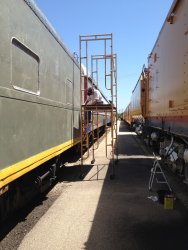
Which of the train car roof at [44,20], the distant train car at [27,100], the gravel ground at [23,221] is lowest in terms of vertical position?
the gravel ground at [23,221]

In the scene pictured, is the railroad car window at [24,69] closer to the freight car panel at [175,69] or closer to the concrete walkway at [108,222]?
the concrete walkway at [108,222]

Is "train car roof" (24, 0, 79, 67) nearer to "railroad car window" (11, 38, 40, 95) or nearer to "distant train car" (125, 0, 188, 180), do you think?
"railroad car window" (11, 38, 40, 95)

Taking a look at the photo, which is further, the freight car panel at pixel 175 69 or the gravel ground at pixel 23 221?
the freight car panel at pixel 175 69

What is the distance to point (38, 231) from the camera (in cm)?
510

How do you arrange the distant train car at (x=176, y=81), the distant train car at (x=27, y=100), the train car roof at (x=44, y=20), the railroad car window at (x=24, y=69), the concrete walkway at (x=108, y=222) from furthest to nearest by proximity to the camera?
the distant train car at (x=176, y=81) → the train car roof at (x=44, y=20) → the concrete walkway at (x=108, y=222) → the railroad car window at (x=24, y=69) → the distant train car at (x=27, y=100)

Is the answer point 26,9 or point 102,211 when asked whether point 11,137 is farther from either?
point 102,211

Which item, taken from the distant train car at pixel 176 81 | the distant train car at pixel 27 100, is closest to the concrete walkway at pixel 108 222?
the distant train car at pixel 27 100

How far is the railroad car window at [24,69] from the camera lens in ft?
14.6

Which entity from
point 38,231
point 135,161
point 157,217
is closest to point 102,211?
point 157,217

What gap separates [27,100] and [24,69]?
43cm

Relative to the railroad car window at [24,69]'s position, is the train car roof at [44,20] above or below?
→ above

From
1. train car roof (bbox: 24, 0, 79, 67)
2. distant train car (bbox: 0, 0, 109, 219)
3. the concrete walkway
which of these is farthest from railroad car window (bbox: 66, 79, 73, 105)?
the concrete walkway

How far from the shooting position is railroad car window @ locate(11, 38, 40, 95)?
14.6 feet

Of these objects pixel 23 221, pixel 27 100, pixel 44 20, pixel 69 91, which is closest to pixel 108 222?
pixel 23 221
